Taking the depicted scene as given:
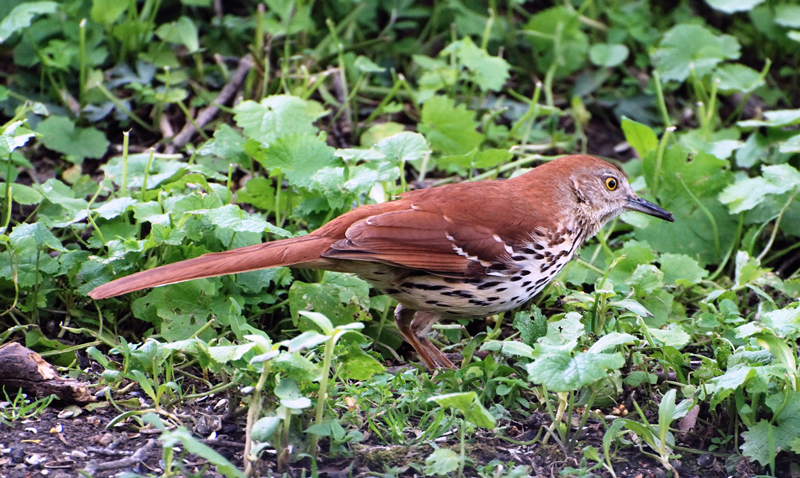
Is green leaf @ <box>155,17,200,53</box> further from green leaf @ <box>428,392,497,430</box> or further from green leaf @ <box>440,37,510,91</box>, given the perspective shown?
green leaf @ <box>428,392,497,430</box>

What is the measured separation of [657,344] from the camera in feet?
10.8

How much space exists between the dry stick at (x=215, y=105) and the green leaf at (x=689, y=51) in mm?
2647

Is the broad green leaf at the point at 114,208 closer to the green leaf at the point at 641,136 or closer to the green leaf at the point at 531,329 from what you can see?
the green leaf at the point at 531,329

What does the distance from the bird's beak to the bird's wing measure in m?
0.93

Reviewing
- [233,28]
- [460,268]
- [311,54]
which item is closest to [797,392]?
[460,268]

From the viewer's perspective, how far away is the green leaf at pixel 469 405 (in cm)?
251

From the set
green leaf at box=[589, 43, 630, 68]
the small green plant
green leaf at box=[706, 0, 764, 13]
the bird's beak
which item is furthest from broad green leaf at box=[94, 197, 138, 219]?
green leaf at box=[706, 0, 764, 13]

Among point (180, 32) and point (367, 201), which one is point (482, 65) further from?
point (180, 32)

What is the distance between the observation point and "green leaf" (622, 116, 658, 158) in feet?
15.4

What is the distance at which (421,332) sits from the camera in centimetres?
375

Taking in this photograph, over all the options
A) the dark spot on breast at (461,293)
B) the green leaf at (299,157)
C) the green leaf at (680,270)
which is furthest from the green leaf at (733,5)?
the dark spot on breast at (461,293)

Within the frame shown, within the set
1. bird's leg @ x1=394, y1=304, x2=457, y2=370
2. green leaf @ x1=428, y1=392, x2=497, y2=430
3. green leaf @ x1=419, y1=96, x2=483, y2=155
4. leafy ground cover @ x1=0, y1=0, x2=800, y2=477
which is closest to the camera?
green leaf @ x1=428, y1=392, x2=497, y2=430

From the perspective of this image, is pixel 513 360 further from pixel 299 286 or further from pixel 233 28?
pixel 233 28

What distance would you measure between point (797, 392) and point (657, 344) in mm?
566
